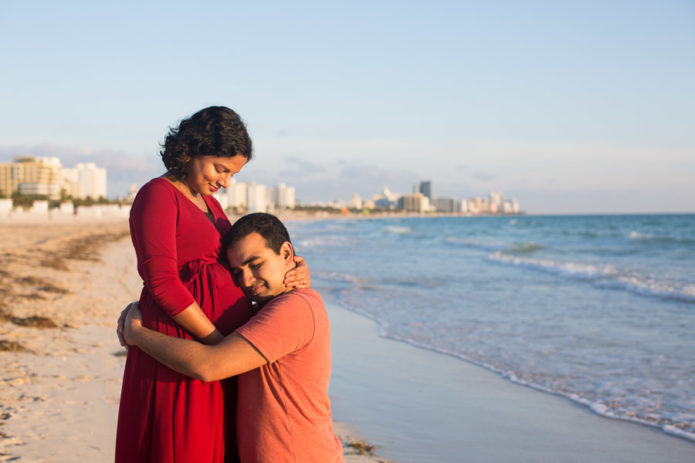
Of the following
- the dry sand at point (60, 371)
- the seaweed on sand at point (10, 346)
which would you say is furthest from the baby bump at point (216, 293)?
the seaweed on sand at point (10, 346)

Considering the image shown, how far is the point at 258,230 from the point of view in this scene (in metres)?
1.98

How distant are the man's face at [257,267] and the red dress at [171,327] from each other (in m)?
0.06

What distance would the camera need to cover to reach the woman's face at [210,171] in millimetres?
1981

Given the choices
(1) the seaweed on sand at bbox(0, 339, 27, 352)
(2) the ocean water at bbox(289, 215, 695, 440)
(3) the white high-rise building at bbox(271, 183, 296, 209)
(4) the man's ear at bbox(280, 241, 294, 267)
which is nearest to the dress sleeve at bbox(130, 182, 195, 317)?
(4) the man's ear at bbox(280, 241, 294, 267)

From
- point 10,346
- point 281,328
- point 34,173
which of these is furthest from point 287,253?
point 34,173

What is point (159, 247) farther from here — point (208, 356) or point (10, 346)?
point (10, 346)

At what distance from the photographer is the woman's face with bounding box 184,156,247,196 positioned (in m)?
1.98

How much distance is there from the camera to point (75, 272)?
11.8 meters

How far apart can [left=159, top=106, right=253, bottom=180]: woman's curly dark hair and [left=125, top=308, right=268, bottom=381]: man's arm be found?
575 mm

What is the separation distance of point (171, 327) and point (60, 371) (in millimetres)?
3598

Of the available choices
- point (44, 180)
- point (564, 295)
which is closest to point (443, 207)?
point (44, 180)

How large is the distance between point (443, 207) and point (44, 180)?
124 meters

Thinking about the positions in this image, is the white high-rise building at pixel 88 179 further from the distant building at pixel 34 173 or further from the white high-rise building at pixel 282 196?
the white high-rise building at pixel 282 196

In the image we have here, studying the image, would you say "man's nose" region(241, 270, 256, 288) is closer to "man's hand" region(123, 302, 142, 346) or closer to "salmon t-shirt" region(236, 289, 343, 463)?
"salmon t-shirt" region(236, 289, 343, 463)
